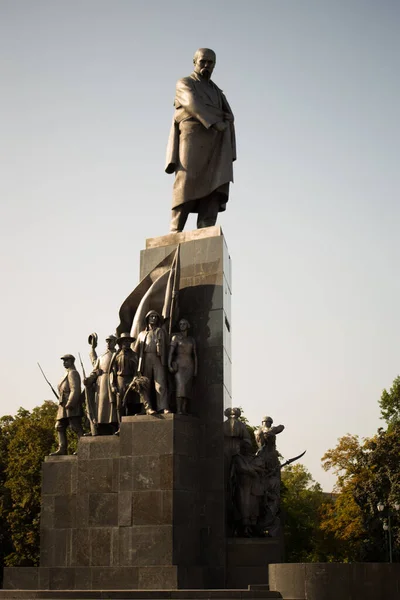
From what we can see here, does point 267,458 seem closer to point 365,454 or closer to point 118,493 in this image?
point 118,493

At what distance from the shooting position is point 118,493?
16.6 m

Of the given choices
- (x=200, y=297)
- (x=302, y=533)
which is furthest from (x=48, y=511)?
(x=302, y=533)

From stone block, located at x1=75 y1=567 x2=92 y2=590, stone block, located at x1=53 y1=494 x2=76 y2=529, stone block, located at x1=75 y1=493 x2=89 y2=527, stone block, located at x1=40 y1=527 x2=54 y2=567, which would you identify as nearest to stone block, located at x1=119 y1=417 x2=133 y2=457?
stone block, located at x1=75 y1=493 x2=89 y2=527

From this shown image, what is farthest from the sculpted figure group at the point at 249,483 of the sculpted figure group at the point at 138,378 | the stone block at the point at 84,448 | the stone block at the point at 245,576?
the stone block at the point at 84,448

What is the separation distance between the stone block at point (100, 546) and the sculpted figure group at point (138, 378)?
2.08 meters

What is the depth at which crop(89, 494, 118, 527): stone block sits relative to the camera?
16.6 metres

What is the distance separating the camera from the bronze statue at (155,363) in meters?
17.0

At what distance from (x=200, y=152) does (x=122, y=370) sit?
5.64 meters

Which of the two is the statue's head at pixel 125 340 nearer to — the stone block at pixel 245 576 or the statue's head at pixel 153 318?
the statue's head at pixel 153 318

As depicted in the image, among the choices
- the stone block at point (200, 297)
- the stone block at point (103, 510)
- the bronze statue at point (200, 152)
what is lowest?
the stone block at point (103, 510)

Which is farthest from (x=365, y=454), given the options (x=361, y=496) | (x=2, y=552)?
(x=2, y=552)

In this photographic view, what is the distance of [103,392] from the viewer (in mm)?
17953

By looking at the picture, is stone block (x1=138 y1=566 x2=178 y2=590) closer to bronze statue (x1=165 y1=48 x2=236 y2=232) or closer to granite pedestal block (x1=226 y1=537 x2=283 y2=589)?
granite pedestal block (x1=226 y1=537 x2=283 y2=589)

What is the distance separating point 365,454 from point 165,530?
28913 millimetres
